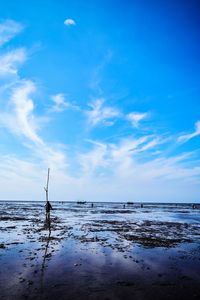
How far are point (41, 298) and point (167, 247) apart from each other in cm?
1148

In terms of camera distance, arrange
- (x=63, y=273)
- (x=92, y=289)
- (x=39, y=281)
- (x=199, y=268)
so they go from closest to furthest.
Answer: (x=92, y=289) → (x=39, y=281) → (x=63, y=273) → (x=199, y=268)

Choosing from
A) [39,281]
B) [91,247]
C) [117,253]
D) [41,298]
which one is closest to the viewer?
[41,298]

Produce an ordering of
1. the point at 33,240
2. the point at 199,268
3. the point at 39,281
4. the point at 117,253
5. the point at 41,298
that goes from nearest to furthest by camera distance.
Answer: the point at 41,298
the point at 39,281
the point at 199,268
the point at 117,253
the point at 33,240

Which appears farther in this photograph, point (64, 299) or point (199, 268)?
point (199, 268)

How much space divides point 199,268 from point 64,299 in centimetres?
699

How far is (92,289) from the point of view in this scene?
29.5 feet

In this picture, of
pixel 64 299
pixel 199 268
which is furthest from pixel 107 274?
pixel 199 268

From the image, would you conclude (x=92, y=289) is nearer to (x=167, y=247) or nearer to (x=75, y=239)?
(x=167, y=247)

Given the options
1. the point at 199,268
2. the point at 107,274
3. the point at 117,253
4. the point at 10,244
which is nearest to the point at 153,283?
the point at 107,274

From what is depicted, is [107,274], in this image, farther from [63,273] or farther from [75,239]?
[75,239]

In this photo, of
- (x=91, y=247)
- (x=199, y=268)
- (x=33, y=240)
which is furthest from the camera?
(x=33, y=240)

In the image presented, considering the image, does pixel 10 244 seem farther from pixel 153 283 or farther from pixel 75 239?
pixel 153 283

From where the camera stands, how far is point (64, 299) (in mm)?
7980

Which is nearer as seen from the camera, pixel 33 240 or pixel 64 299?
pixel 64 299
